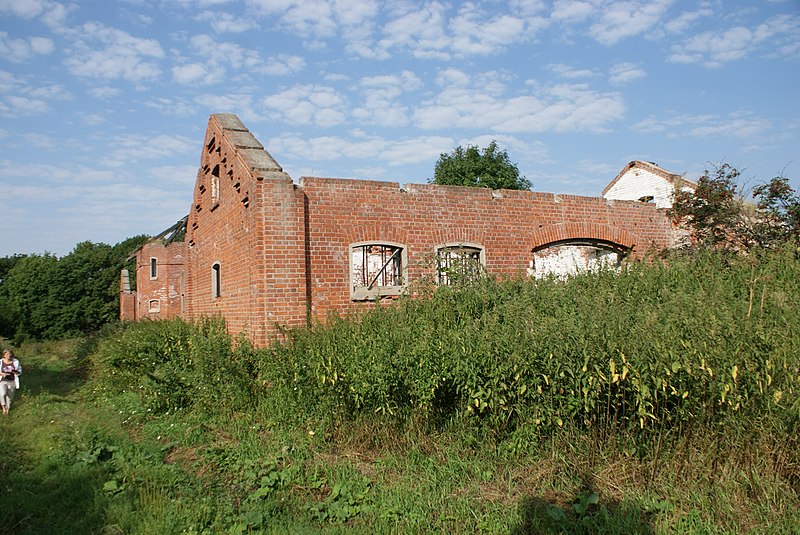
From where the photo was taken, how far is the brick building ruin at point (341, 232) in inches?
369

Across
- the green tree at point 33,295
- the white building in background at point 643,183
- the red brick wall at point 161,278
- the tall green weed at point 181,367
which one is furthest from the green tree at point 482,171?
the green tree at point 33,295

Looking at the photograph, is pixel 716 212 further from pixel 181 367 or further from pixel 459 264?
pixel 181 367

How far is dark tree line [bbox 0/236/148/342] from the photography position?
42.4 meters

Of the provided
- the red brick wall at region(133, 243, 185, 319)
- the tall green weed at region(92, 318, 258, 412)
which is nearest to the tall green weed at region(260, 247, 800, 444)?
the tall green weed at region(92, 318, 258, 412)

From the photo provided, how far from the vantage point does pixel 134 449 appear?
7.38 metres

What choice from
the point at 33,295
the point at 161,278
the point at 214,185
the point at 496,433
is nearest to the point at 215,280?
the point at 214,185

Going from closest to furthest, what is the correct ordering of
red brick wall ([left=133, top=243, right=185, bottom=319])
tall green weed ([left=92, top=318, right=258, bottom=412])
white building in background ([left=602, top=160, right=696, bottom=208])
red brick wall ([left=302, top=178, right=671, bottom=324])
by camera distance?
tall green weed ([left=92, top=318, right=258, bottom=412])
red brick wall ([left=302, top=178, right=671, bottom=324])
white building in background ([left=602, top=160, right=696, bottom=208])
red brick wall ([left=133, top=243, right=185, bottom=319])

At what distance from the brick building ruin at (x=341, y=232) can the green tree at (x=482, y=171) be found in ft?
65.6

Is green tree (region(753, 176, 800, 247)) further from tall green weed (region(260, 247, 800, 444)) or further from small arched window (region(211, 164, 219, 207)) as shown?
small arched window (region(211, 164, 219, 207))

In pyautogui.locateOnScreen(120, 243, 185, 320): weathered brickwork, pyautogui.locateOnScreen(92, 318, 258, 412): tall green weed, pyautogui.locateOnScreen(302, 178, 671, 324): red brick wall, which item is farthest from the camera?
pyautogui.locateOnScreen(120, 243, 185, 320): weathered brickwork

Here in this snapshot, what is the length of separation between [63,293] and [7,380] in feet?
123

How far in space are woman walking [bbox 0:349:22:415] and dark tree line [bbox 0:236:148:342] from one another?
112 ft

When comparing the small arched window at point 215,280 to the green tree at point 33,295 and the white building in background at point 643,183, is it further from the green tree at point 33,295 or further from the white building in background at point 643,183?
the green tree at point 33,295

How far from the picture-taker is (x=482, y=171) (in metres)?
34.0
